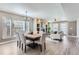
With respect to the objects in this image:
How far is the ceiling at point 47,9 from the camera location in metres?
2.32

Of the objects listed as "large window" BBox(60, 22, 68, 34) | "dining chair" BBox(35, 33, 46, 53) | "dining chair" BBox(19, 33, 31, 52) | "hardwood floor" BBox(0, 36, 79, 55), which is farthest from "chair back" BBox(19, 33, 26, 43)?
"large window" BBox(60, 22, 68, 34)

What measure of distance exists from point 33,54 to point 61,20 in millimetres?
996

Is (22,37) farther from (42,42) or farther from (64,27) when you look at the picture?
(64,27)

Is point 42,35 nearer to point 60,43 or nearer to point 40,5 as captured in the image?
point 60,43

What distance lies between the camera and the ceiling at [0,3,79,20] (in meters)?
2.32

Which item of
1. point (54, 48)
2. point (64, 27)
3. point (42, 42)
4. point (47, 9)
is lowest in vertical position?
point (54, 48)

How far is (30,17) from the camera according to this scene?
237 cm

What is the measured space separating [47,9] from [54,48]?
0.89 m

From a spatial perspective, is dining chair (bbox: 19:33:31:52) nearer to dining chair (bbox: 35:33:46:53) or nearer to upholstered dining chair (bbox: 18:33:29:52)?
upholstered dining chair (bbox: 18:33:29:52)

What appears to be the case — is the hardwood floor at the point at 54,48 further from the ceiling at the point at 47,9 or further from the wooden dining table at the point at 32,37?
the ceiling at the point at 47,9

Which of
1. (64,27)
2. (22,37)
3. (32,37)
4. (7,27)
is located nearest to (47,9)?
(64,27)

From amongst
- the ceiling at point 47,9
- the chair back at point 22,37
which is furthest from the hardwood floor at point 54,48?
the ceiling at point 47,9

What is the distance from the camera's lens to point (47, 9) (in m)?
2.36

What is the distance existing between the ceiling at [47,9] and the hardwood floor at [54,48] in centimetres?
51
